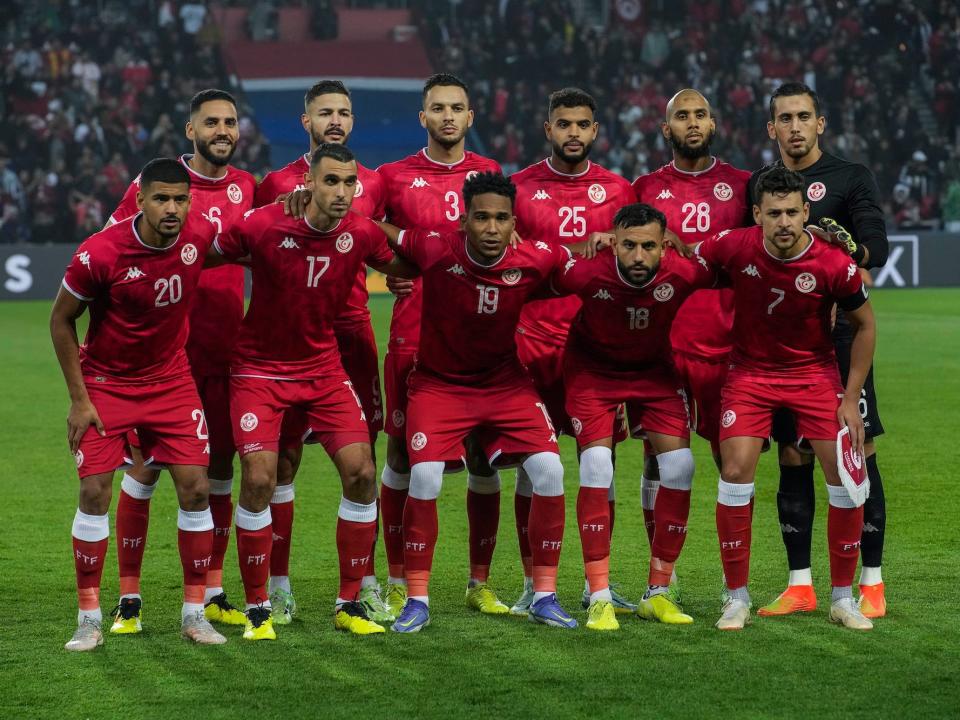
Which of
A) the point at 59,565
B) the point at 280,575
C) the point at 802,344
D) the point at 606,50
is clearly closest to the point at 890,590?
the point at 802,344

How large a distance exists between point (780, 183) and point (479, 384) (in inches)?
59.4

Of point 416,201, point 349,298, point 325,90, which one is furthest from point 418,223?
point 325,90

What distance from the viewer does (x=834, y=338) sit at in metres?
6.13

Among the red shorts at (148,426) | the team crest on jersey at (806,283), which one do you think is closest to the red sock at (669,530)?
the team crest on jersey at (806,283)

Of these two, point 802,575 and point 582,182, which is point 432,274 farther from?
point 802,575

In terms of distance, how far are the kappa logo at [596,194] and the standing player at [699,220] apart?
20 cm

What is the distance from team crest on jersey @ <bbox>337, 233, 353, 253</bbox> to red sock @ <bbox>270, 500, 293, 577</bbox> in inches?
47.0

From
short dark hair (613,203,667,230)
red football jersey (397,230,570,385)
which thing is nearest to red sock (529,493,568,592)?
red football jersey (397,230,570,385)

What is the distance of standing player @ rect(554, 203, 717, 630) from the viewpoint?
19.2 feet

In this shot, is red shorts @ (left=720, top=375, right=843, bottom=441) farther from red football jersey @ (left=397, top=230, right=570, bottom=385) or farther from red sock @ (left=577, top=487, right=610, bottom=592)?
red football jersey @ (left=397, top=230, right=570, bottom=385)

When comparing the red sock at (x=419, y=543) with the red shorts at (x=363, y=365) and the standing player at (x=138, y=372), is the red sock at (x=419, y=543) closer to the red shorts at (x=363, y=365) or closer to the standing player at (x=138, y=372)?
the red shorts at (x=363, y=365)

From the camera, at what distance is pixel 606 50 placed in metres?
29.1

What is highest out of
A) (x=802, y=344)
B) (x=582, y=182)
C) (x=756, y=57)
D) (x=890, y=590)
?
(x=756, y=57)

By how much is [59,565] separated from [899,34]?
84.8 ft
